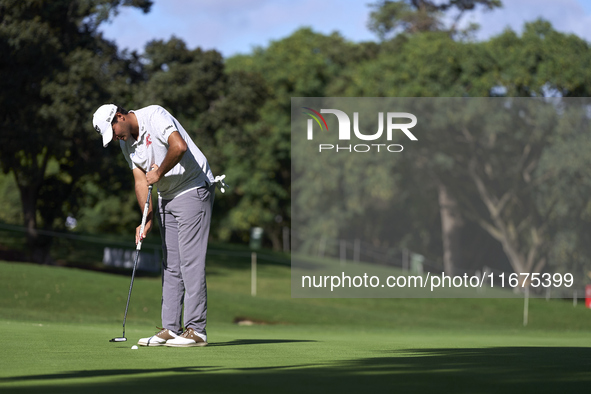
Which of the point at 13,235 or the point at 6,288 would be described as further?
the point at 13,235

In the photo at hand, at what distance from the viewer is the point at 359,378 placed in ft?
13.1

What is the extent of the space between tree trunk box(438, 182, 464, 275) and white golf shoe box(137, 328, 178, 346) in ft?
91.5

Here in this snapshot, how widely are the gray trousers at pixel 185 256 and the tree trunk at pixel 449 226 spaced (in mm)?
27703

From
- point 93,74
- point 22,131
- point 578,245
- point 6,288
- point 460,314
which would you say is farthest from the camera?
point 578,245

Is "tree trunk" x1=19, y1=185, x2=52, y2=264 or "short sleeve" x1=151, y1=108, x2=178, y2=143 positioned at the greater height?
"short sleeve" x1=151, y1=108, x2=178, y2=143

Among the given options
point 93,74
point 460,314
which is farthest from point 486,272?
point 93,74

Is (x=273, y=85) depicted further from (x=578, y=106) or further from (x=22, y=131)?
(x=22, y=131)

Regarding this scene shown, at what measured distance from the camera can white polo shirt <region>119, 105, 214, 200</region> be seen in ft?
21.3

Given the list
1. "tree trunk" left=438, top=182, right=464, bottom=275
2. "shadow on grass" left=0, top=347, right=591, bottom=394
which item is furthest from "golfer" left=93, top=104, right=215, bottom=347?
"tree trunk" left=438, top=182, right=464, bottom=275

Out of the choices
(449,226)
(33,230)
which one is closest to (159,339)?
(33,230)

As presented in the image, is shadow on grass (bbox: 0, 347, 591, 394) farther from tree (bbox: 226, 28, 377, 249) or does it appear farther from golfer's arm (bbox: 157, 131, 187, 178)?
tree (bbox: 226, 28, 377, 249)

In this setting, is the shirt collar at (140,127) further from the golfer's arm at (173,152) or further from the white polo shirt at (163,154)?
the golfer's arm at (173,152)

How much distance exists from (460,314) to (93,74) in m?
13.7

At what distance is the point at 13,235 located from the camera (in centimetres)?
3259
